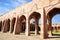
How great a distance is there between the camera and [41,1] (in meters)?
13.8

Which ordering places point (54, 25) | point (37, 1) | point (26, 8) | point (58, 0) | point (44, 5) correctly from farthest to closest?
1. point (54, 25)
2. point (26, 8)
3. point (37, 1)
4. point (44, 5)
5. point (58, 0)

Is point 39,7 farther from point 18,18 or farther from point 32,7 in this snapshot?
point 18,18

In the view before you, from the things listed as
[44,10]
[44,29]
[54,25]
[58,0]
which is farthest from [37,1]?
[54,25]

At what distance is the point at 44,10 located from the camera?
1277 cm

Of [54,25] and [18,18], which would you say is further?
[54,25]

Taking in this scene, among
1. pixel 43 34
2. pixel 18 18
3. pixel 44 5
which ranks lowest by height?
pixel 43 34

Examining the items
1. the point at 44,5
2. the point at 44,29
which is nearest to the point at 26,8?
the point at 44,5

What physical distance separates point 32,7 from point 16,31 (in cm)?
582

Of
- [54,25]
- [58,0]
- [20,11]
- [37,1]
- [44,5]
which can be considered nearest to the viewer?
[58,0]

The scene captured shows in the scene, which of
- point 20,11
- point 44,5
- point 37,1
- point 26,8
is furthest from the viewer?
point 20,11

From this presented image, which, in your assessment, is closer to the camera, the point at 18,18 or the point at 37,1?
the point at 37,1

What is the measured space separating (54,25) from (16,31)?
18.4 meters

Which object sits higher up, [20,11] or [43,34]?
[20,11]

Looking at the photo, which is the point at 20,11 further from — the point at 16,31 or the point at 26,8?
the point at 16,31
